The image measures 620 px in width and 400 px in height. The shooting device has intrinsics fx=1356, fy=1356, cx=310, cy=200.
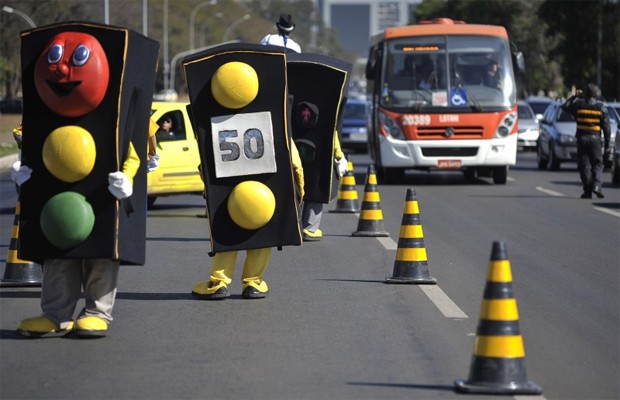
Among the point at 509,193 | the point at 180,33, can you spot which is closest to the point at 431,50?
the point at 509,193

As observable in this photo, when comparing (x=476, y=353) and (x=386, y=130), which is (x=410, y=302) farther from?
(x=386, y=130)

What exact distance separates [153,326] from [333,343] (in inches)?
55.5

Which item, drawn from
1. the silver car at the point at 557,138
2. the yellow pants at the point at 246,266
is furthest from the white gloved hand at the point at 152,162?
the silver car at the point at 557,138

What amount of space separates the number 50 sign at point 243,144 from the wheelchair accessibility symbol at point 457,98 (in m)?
15.3

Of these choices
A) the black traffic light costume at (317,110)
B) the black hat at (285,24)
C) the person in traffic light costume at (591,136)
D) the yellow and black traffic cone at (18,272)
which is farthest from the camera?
the person in traffic light costume at (591,136)

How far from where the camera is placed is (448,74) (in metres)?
25.5

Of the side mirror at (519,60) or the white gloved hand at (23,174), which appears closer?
the white gloved hand at (23,174)

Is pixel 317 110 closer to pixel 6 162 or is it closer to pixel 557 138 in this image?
pixel 557 138

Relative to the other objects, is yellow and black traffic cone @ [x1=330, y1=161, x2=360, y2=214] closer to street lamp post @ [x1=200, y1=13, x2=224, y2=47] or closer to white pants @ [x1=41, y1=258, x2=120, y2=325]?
white pants @ [x1=41, y1=258, x2=120, y2=325]

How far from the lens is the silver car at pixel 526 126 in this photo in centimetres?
4022

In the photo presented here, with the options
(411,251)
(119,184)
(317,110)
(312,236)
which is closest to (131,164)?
(119,184)

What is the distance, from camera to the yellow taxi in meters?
19.0

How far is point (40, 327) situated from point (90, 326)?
351 millimetres

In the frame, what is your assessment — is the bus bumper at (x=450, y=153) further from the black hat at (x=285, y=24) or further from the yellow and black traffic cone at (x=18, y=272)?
the yellow and black traffic cone at (x=18, y=272)
